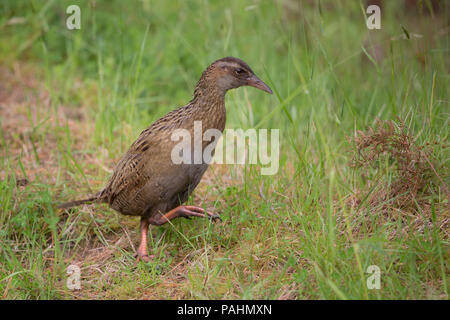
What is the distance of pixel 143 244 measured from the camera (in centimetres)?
357

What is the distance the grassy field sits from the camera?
9.79ft

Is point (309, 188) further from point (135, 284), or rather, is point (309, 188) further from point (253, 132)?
point (135, 284)

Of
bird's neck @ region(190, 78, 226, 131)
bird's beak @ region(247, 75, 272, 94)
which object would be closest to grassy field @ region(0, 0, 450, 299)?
bird's beak @ region(247, 75, 272, 94)

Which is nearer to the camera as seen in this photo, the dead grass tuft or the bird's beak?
the dead grass tuft

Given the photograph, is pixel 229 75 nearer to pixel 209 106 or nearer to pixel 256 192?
pixel 209 106

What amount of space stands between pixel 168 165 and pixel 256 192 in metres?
0.85

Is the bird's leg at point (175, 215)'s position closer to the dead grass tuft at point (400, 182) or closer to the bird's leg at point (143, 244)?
the bird's leg at point (143, 244)

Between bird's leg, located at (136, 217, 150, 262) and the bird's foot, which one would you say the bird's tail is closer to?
bird's leg, located at (136, 217, 150, 262)

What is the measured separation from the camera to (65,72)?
583 centimetres

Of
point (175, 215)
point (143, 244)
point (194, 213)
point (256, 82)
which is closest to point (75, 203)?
point (143, 244)

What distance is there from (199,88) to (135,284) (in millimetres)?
1377

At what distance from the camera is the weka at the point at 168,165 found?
3.41 metres

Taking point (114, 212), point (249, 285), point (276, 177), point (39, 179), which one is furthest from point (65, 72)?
point (249, 285)

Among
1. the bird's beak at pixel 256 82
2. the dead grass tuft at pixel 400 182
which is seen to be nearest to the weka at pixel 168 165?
the bird's beak at pixel 256 82
